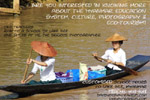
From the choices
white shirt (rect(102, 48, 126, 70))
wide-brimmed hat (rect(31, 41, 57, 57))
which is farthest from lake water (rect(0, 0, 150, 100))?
wide-brimmed hat (rect(31, 41, 57, 57))

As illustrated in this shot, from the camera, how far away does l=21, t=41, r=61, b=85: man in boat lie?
27.2 feet

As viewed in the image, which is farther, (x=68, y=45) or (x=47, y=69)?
(x=68, y=45)

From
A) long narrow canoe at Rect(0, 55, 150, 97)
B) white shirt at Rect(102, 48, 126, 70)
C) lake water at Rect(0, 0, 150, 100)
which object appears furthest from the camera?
lake water at Rect(0, 0, 150, 100)

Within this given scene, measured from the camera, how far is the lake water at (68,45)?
10375 mm

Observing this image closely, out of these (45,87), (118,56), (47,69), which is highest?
(118,56)

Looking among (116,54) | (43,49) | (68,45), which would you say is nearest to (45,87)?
(43,49)

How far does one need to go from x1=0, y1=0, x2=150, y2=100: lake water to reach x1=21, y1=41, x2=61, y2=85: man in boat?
53cm

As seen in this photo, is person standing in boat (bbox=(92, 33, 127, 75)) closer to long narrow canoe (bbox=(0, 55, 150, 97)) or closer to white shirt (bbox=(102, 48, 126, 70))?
white shirt (bbox=(102, 48, 126, 70))

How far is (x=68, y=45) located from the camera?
1516 cm

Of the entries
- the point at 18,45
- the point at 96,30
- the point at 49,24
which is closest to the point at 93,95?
the point at 18,45

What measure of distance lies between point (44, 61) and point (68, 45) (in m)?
6.76

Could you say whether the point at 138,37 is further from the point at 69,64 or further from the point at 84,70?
the point at 84,70

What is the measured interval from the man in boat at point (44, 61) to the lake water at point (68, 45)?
0.53m

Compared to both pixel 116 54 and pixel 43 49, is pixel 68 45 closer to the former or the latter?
pixel 116 54
